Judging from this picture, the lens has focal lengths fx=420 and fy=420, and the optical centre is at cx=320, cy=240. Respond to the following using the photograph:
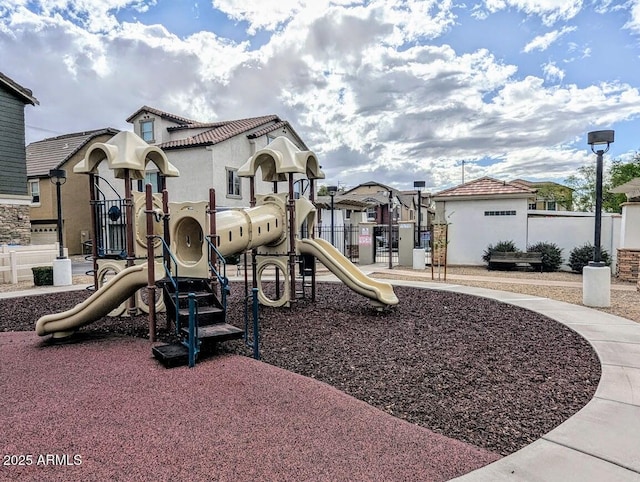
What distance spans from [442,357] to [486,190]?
1340 centimetres

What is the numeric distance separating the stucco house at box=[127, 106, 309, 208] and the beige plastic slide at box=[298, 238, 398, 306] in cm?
1362

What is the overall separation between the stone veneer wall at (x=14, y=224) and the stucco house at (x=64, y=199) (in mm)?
6656

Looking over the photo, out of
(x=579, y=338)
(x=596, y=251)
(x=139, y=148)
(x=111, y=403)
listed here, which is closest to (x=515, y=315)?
(x=579, y=338)

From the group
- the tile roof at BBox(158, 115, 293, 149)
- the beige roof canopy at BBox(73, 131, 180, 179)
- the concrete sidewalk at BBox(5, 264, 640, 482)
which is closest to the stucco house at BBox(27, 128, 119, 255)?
the tile roof at BBox(158, 115, 293, 149)

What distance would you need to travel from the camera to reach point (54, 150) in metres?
26.3

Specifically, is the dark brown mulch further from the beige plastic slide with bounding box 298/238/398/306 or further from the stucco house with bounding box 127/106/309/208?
the stucco house with bounding box 127/106/309/208

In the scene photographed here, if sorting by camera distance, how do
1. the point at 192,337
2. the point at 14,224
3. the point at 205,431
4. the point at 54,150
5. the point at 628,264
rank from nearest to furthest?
the point at 205,431
the point at 192,337
the point at 628,264
the point at 14,224
the point at 54,150

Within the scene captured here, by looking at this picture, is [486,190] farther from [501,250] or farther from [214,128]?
[214,128]

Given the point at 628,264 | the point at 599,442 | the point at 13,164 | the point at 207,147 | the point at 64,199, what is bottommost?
the point at 599,442

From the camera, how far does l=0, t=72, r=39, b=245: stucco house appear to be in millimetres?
16406

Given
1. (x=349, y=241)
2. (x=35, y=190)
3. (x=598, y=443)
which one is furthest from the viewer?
(x=35, y=190)

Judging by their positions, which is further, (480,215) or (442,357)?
(480,215)

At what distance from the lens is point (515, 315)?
764 centimetres

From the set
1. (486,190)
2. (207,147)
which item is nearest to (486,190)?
(486,190)
